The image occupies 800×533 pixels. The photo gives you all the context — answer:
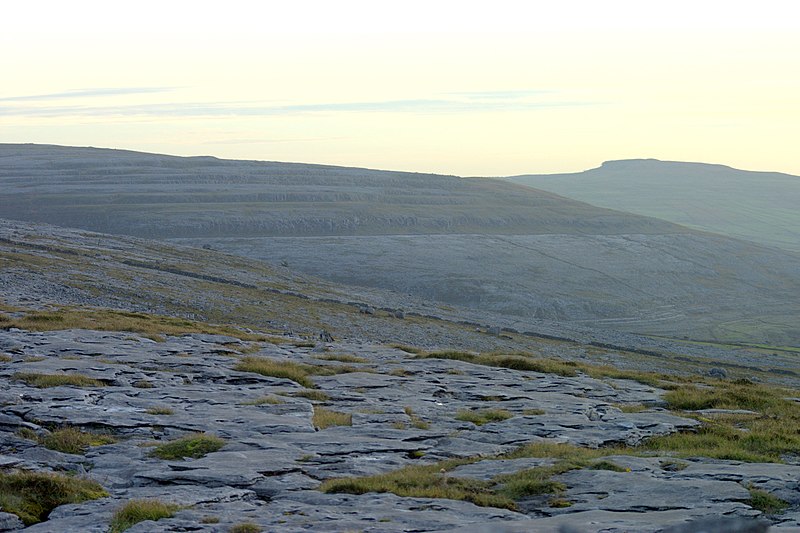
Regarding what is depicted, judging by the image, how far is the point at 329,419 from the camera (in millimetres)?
24203

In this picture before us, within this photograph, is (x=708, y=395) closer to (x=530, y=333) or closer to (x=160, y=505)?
(x=160, y=505)

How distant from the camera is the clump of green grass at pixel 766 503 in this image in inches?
597

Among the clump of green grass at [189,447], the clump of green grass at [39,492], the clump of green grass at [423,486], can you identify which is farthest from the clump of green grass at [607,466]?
the clump of green grass at [39,492]

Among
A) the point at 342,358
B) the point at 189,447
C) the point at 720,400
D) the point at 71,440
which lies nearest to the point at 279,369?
the point at 342,358

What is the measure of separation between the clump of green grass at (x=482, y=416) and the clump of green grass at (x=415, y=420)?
1.21 meters

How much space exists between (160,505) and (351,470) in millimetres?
4991

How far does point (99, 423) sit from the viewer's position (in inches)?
861

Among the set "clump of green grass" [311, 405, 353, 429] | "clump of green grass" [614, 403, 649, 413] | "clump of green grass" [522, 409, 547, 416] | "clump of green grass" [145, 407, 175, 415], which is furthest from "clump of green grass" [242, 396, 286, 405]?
"clump of green grass" [614, 403, 649, 413]

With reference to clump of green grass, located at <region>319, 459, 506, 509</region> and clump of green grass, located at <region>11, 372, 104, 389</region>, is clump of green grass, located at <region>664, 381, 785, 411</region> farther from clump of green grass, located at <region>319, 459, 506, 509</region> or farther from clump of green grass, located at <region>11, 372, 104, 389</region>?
clump of green grass, located at <region>11, 372, 104, 389</region>

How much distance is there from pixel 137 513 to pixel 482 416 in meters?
13.4

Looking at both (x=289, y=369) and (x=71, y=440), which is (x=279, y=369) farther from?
(x=71, y=440)

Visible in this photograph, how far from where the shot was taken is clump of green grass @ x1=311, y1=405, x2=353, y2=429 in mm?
23750

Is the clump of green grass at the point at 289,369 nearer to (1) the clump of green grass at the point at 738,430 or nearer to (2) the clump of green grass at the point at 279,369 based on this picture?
(2) the clump of green grass at the point at 279,369

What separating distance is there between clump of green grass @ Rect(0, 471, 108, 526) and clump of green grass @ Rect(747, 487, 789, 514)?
11238mm
